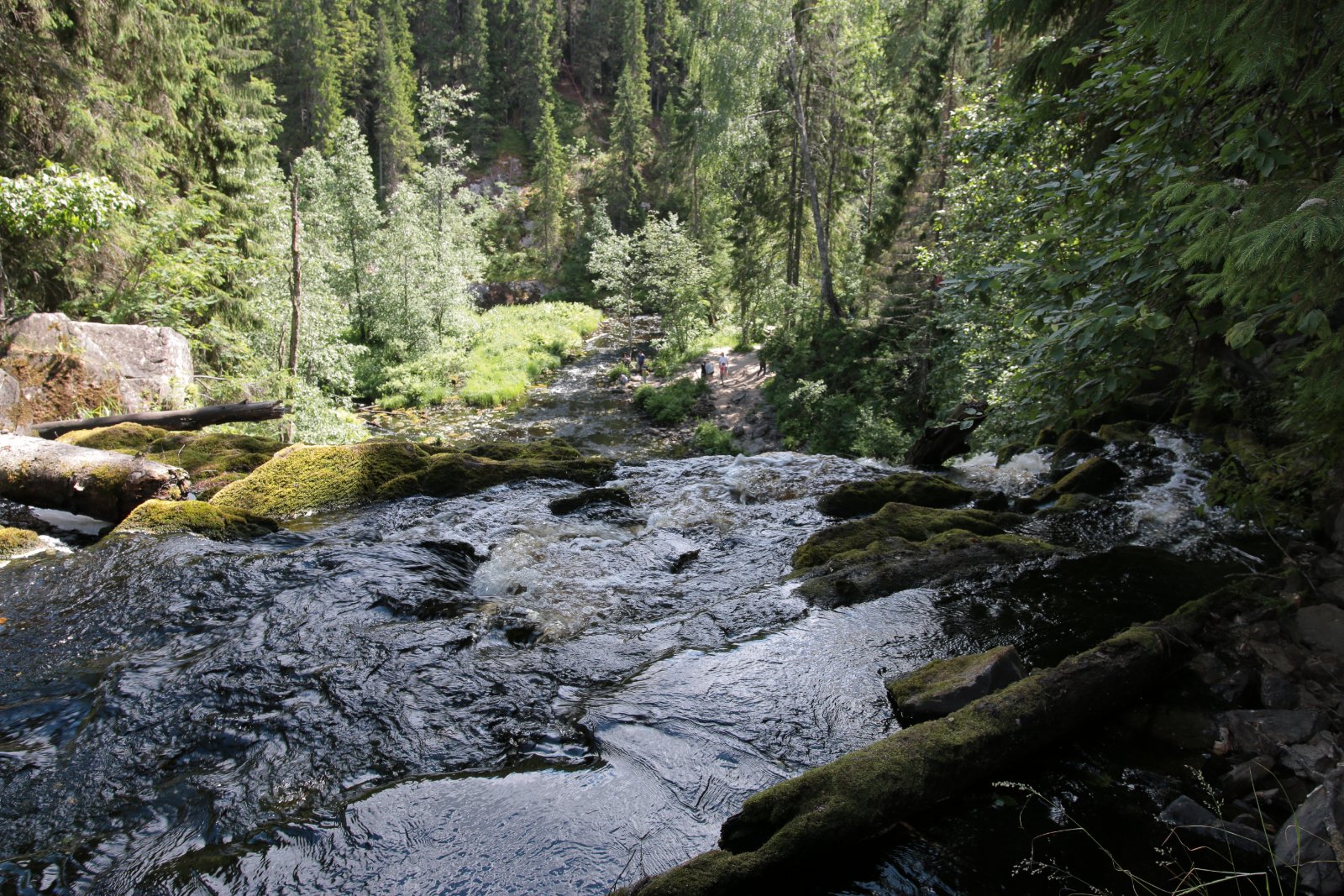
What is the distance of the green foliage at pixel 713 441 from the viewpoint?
19453 millimetres

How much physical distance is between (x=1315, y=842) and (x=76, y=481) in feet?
34.1

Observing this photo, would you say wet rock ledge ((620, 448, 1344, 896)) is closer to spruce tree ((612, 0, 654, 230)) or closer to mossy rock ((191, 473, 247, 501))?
mossy rock ((191, 473, 247, 501))

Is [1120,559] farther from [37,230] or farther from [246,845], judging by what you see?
[37,230]

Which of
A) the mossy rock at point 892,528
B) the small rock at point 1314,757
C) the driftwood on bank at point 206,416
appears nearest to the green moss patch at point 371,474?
the driftwood on bank at point 206,416

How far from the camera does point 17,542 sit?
6.50m

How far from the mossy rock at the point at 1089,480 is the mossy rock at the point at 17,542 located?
35.1ft

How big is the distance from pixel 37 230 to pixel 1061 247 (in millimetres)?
13562

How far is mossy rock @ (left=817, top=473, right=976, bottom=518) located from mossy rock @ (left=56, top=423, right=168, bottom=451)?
8.63 meters

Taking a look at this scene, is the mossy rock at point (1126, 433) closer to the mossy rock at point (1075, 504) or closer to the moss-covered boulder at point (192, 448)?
the mossy rock at point (1075, 504)

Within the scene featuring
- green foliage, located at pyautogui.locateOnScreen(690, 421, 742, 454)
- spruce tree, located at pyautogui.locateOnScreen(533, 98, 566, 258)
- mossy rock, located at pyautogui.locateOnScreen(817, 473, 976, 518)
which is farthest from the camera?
spruce tree, located at pyautogui.locateOnScreen(533, 98, 566, 258)

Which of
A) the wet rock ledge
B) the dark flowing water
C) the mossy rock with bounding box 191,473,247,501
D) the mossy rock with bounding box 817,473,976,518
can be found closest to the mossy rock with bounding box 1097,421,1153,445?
the dark flowing water

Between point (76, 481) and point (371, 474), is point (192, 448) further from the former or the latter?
point (371, 474)

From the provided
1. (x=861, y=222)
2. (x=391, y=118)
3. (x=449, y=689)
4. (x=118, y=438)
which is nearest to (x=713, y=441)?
(x=118, y=438)

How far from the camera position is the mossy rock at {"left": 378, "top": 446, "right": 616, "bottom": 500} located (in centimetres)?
923
